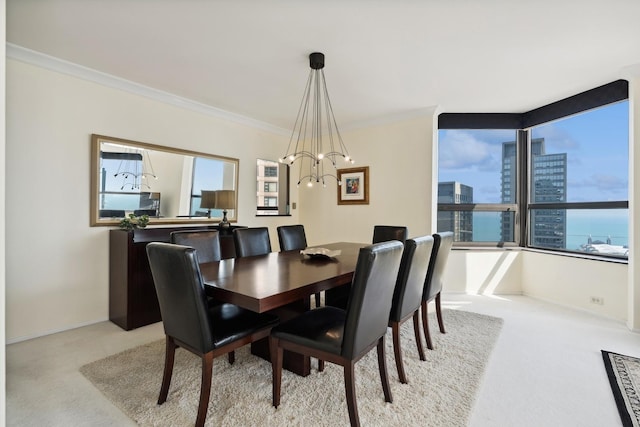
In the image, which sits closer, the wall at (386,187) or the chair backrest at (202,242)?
the chair backrest at (202,242)

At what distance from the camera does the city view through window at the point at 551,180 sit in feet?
11.5

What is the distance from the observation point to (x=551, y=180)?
4094 mm

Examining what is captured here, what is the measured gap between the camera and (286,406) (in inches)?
71.2

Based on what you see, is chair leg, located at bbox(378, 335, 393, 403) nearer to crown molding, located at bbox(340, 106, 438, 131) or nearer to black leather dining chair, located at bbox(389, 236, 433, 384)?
black leather dining chair, located at bbox(389, 236, 433, 384)

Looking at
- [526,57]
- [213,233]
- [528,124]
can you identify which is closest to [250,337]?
[213,233]

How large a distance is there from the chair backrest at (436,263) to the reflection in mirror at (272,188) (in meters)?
2.84

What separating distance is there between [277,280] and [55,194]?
236cm

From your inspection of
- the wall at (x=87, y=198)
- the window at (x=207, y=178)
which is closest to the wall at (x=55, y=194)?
the wall at (x=87, y=198)

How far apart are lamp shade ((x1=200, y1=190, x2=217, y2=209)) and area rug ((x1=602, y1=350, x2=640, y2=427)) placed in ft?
12.9

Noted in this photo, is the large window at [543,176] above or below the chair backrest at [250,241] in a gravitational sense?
above

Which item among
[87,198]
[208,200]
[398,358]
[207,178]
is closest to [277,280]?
[398,358]

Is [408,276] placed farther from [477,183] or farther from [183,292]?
[477,183]

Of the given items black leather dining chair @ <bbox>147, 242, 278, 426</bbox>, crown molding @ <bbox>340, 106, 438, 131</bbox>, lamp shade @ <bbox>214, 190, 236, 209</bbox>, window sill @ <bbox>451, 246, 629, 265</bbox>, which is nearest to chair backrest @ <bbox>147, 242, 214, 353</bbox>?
black leather dining chair @ <bbox>147, 242, 278, 426</bbox>

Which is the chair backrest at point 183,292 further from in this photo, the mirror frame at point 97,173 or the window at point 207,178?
the window at point 207,178
